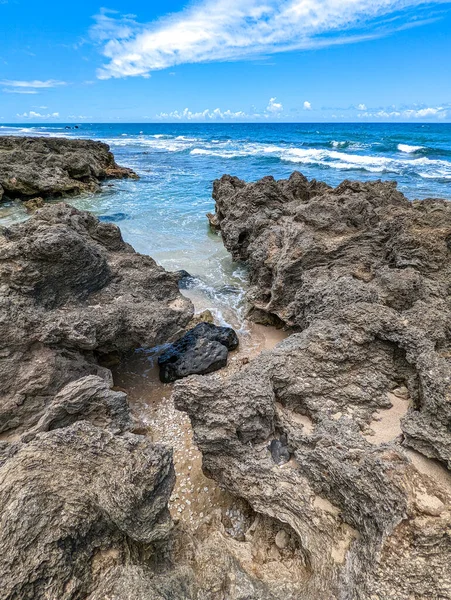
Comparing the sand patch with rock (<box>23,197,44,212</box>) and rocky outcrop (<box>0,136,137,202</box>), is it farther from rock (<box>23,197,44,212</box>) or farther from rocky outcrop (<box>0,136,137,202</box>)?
rocky outcrop (<box>0,136,137,202</box>)

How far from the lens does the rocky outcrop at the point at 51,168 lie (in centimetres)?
1670

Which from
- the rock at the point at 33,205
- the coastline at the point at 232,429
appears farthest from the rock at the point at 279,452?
the rock at the point at 33,205

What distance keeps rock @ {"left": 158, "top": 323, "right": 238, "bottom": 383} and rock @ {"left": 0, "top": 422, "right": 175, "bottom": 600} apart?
2603 millimetres

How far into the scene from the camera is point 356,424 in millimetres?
3129

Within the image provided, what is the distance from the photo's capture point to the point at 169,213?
1523 centimetres

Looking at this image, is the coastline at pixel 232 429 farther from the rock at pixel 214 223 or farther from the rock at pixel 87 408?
the rock at pixel 214 223

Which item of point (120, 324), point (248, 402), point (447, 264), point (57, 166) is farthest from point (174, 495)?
point (57, 166)

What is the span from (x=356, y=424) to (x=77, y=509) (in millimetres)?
2272

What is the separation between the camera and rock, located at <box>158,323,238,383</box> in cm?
524

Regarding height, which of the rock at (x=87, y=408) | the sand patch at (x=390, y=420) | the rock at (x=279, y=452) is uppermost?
the rock at (x=87, y=408)

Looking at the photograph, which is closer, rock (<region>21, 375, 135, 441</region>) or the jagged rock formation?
the jagged rock formation

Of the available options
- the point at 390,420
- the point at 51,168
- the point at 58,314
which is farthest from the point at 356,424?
the point at 51,168

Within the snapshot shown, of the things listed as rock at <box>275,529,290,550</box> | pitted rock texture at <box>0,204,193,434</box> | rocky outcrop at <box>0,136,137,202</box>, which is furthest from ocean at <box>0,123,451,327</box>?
rock at <box>275,529,290,550</box>

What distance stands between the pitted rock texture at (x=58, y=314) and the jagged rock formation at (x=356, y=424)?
1.54 metres
